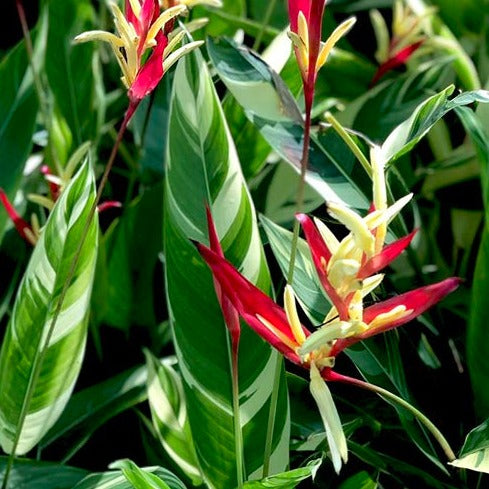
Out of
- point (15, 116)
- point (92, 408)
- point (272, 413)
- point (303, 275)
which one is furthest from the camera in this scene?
point (15, 116)

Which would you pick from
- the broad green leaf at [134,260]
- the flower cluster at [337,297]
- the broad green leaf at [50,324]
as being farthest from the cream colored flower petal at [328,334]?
the broad green leaf at [134,260]

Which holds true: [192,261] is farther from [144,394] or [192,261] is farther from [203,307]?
[144,394]

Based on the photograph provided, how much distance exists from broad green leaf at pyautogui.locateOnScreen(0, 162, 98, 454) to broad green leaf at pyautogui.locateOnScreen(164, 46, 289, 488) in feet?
0.18

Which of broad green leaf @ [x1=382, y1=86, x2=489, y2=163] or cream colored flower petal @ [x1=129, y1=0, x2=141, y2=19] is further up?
cream colored flower petal @ [x1=129, y1=0, x2=141, y2=19]

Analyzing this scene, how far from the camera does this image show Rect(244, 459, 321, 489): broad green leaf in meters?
0.46

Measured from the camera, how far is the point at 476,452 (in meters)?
0.54

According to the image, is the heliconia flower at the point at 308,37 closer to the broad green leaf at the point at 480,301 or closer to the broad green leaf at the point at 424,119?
the broad green leaf at the point at 424,119

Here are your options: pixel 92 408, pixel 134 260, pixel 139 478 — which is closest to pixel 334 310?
pixel 139 478

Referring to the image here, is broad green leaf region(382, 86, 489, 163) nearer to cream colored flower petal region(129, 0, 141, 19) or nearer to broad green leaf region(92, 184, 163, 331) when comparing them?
cream colored flower petal region(129, 0, 141, 19)

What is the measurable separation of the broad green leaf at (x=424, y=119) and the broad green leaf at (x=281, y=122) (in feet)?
0.41

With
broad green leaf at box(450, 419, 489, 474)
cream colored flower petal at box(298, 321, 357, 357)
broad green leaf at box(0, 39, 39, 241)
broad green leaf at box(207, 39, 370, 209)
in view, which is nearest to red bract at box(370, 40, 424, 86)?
broad green leaf at box(207, 39, 370, 209)

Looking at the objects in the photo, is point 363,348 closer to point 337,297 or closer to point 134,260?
point 337,297

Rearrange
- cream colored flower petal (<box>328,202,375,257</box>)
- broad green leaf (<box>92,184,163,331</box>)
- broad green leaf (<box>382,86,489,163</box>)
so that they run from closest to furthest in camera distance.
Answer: cream colored flower petal (<box>328,202,375,257</box>), broad green leaf (<box>382,86,489,163</box>), broad green leaf (<box>92,184,163,331</box>)

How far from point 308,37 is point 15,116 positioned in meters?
0.47
